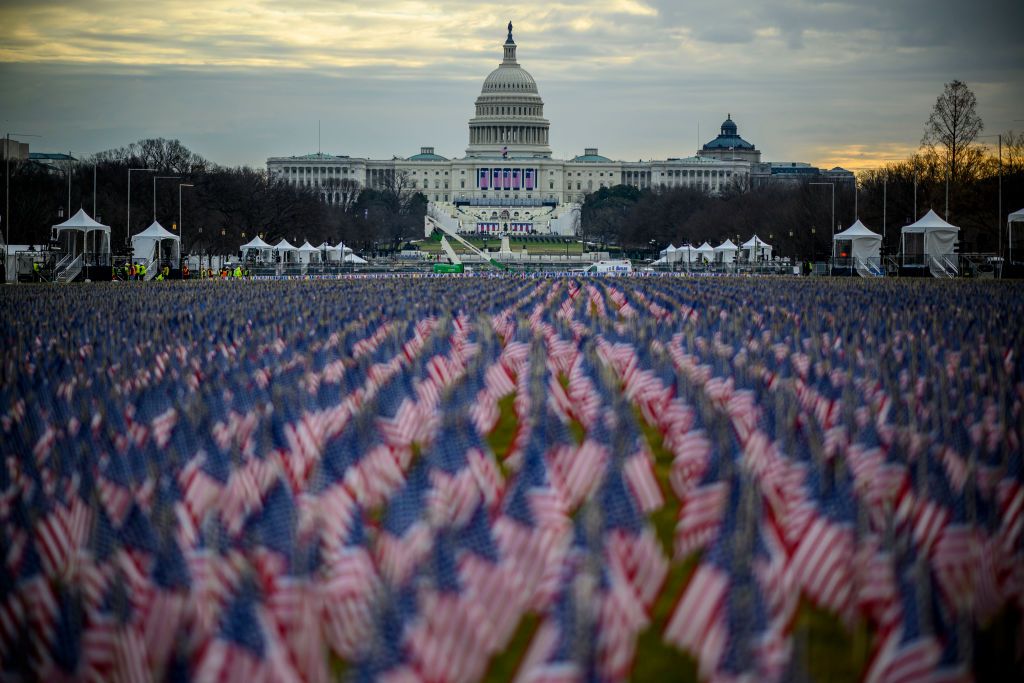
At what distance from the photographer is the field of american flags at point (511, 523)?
18.9 ft

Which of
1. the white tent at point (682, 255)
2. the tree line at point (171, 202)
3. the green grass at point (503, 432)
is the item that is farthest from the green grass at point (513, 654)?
the white tent at point (682, 255)

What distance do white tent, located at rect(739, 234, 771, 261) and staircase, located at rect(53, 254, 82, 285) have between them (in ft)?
129

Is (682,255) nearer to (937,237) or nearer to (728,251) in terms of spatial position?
(728,251)

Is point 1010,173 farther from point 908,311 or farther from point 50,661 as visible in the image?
point 50,661

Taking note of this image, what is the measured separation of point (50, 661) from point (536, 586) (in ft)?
7.05

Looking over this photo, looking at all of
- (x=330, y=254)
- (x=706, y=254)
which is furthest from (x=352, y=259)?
(x=706, y=254)

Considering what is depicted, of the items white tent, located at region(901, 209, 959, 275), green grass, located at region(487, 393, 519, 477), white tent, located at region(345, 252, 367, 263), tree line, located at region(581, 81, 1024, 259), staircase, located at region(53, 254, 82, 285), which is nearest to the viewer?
green grass, located at region(487, 393, 519, 477)

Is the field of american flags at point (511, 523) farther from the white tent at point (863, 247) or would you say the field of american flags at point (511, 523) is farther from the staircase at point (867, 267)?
the white tent at point (863, 247)

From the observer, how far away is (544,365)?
15.5 metres

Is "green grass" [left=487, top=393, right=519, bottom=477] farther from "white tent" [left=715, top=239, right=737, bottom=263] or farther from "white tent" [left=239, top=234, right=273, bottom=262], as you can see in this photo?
"white tent" [left=715, top=239, right=737, bottom=263]

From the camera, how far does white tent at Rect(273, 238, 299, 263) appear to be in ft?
258

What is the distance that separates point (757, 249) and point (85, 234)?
40484mm

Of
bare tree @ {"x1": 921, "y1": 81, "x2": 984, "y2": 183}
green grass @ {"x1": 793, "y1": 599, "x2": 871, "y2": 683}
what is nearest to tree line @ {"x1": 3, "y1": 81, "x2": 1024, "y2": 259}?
bare tree @ {"x1": 921, "y1": 81, "x2": 984, "y2": 183}

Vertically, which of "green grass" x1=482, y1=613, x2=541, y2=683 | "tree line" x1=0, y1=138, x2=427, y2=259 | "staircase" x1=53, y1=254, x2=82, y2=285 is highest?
"tree line" x1=0, y1=138, x2=427, y2=259
